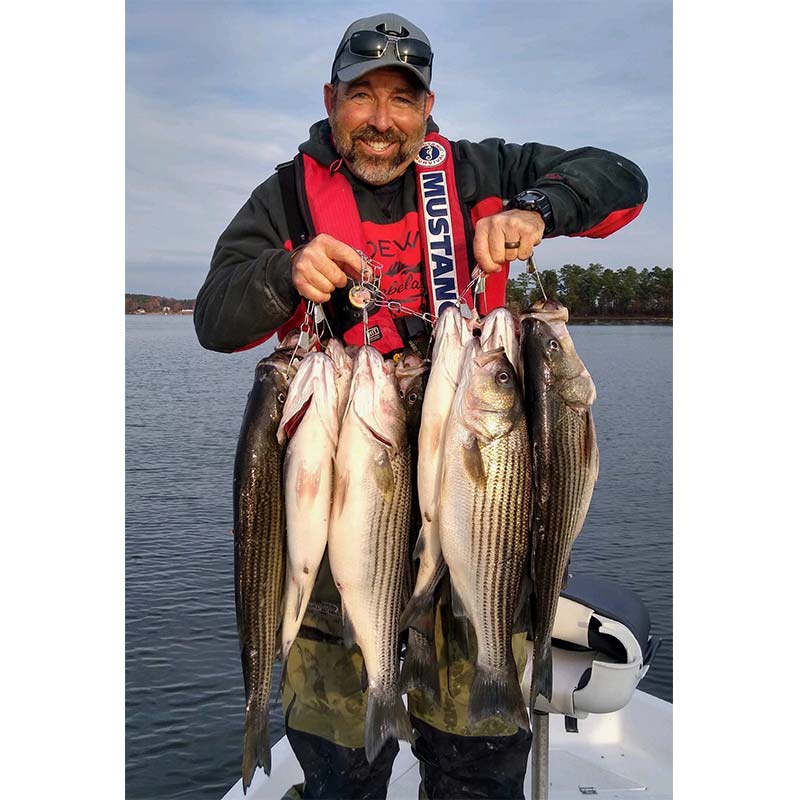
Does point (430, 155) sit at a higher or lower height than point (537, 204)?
higher

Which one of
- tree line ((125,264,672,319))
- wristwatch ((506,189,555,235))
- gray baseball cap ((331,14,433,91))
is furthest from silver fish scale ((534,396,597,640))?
tree line ((125,264,672,319))

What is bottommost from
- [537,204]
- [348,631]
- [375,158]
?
[348,631]

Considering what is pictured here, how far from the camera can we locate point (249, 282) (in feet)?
7.57

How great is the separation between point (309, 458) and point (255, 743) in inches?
32.9

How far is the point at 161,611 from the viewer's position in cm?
1205

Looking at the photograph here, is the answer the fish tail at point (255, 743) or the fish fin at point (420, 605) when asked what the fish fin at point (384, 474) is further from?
the fish tail at point (255, 743)

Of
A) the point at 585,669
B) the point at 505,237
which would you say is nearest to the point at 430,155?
the point at 505,237

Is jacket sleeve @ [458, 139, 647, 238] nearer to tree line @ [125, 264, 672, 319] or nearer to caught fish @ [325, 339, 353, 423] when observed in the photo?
caught fish @ [325, 339, 353, 423]

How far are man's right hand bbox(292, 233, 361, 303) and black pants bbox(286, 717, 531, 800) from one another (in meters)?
1.48

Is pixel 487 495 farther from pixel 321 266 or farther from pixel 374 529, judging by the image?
pixel 321 266

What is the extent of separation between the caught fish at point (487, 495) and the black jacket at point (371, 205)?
0.58m
